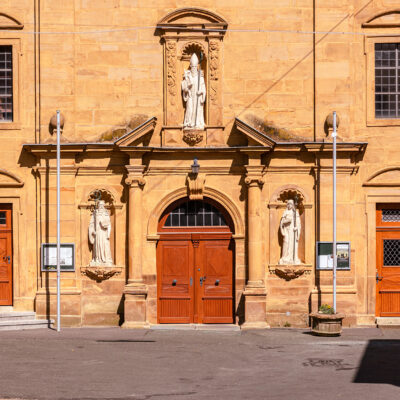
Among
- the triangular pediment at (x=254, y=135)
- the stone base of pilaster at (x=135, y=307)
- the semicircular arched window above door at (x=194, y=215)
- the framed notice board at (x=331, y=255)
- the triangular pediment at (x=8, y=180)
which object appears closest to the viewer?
the triangular pediment at (x=254, y=135)

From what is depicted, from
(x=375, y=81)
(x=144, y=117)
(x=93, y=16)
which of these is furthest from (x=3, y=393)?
(x=375, y=81)

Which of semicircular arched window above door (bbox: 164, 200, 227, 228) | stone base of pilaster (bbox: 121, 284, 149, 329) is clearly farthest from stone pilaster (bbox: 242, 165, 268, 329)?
stone base of pilaster (bbox: 121, 284, 149, 329)

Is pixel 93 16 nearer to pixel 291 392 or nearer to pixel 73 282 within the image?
pixel 73 282

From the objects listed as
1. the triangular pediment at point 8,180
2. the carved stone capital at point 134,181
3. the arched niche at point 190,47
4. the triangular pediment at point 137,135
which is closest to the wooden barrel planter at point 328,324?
the carved stone capital at point 134,181

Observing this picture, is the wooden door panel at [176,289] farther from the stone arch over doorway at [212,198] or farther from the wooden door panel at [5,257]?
the wooden door panel at [5,257]

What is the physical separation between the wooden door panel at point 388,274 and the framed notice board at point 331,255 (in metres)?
0.90

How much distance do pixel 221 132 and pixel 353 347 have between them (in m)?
6.11

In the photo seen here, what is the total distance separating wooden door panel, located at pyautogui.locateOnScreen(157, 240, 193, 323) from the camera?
69.5ft

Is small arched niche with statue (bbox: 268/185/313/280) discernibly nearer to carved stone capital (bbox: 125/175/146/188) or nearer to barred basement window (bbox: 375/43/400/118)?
barred basement window (bbox: 375/43/400/118)

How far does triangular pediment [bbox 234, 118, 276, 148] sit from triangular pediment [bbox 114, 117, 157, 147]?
2.03m

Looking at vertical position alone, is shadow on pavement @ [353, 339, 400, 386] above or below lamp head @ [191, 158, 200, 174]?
below

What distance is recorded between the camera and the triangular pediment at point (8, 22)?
21.1 metres

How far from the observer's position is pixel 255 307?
20625mm

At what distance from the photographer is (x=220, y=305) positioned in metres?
21.2
